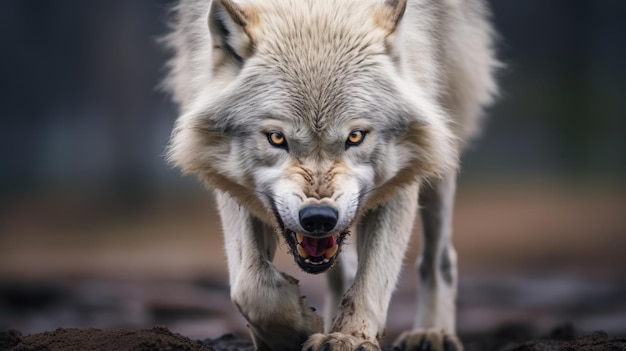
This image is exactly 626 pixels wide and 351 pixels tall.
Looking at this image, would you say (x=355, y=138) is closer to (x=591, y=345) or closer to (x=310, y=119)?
(x=310, y=119)

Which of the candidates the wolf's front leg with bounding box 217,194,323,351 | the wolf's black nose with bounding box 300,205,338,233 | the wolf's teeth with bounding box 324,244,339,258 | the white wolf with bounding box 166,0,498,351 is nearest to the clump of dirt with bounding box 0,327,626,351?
the wolf's front leg with bounding box 217,194,323,351

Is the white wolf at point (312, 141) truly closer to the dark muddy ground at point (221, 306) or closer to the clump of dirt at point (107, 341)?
the clump of dirt at point (107, 341)

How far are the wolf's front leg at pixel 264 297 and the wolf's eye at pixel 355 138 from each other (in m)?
0.72

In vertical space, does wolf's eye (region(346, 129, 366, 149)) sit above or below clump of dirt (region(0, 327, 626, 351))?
above

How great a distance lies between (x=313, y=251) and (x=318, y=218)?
0.32 meters

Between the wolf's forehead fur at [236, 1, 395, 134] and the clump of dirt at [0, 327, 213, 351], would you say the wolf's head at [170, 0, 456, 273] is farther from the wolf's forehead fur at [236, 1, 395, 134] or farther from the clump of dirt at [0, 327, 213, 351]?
the clump of dirt at [0, 327, 213, 351]

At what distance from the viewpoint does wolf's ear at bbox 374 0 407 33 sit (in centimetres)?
423

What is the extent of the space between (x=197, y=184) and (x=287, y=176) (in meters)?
6.22

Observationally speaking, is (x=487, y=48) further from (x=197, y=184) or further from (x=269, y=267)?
(x=197, y=184)

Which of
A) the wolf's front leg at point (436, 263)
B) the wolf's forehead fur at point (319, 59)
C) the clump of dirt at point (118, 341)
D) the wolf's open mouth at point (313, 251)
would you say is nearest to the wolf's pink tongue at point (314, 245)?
the wolf's open mouth at point (313, 251)

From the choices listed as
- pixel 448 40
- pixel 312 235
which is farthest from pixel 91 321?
pixel 312 235

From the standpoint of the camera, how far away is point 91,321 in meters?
8.66

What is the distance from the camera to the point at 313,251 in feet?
13.2

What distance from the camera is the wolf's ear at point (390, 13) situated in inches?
167
